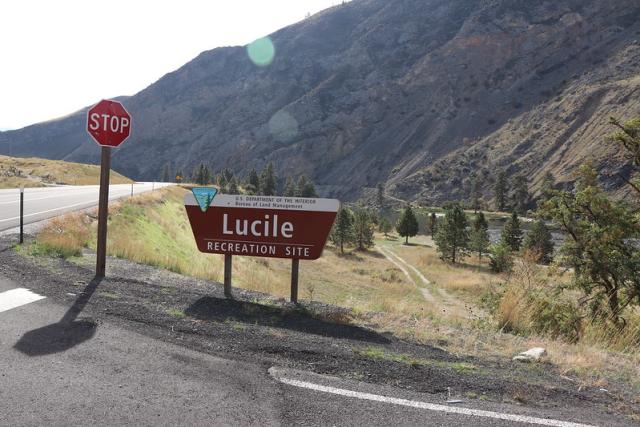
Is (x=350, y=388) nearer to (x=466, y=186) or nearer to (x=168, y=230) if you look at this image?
(x=168, y=230)

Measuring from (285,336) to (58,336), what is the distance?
2.41m

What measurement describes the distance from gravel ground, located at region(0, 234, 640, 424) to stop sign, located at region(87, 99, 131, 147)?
237 cm

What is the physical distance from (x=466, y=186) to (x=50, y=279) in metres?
144

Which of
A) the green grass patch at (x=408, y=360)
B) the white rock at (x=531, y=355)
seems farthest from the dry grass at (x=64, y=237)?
the white rock at (x=531, y=355)

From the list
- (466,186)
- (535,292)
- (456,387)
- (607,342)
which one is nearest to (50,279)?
(456,387)

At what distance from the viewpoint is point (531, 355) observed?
5.23 metres

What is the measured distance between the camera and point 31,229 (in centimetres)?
1207

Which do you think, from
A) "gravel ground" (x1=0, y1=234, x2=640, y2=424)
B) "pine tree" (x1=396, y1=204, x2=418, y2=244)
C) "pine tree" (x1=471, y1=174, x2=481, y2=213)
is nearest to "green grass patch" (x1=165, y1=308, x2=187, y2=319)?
"gravel ground" (x1=0, y1=234, x2=640, y2=424)

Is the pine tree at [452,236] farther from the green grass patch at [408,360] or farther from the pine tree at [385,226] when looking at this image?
the green grass patch at [408,360]

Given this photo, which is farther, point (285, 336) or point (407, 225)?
point (407, 225)

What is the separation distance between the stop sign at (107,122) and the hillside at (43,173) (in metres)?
35.4

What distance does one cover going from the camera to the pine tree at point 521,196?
115 metres

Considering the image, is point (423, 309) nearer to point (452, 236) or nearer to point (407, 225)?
point (452, 236)

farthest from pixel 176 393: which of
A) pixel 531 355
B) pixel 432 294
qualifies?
pixel 432 294
